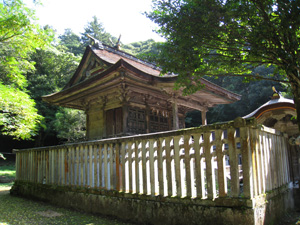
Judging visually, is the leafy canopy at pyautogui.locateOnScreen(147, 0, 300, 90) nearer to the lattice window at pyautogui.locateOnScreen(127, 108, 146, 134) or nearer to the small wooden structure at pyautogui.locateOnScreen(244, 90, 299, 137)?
the small wooden structure at pyautogui.locateOnScreen(244, 90, 299, 137)

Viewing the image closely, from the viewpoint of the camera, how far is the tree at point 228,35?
13.7ft

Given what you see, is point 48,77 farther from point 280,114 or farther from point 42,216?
point 280,114

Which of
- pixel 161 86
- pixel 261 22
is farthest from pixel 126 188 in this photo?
pixel 161 86

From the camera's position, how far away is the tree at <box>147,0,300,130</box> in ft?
13.7

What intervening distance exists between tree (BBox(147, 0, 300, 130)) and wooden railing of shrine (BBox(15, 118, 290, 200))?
4.43ft

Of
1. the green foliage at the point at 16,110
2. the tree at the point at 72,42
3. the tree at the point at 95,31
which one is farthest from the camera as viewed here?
the tree at the point at 95,31

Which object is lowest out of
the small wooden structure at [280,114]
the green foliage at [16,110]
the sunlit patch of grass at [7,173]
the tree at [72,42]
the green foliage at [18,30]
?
the sunlit patch of grass at [7,173]

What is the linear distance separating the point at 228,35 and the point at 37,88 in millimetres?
27190

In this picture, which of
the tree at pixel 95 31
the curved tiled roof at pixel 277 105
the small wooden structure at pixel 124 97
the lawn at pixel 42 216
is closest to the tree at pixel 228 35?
the curved tiled roof at pixel 277 105

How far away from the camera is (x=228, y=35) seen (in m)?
4.80

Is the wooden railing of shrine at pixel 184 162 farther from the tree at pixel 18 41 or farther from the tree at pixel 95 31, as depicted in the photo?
the tree at pixel 95 31

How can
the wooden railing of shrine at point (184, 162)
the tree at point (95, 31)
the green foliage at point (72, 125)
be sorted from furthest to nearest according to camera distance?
the tree at point (95, 31) < the green foliage at point (72, 125) < the wooden railing of shrine at point (184, 162)

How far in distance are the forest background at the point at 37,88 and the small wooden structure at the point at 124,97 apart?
1825 mm

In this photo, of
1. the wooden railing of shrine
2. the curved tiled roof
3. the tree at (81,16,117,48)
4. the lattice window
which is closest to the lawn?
the wooden railing of shrine
